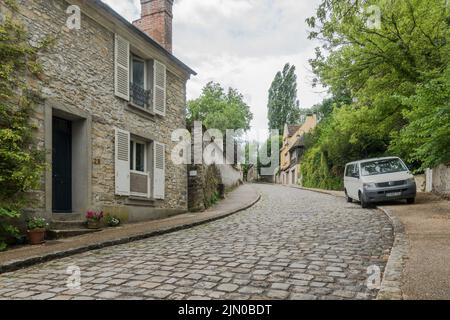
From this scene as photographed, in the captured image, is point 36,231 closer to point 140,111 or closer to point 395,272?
point 140,111

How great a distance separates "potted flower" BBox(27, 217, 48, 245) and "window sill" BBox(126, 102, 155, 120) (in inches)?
190

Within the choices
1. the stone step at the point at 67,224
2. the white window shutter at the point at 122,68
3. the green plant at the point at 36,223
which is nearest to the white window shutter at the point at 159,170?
the white window shutter at the point at 122,68

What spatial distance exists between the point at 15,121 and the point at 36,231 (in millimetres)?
2246

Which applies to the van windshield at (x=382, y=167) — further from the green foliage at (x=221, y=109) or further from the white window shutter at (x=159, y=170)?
the green foliage at (x=221, y=109)

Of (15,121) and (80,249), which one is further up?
(15,121)

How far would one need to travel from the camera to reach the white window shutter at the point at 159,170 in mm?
12383

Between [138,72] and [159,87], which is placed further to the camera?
[159,87]

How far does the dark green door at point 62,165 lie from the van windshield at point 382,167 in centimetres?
999

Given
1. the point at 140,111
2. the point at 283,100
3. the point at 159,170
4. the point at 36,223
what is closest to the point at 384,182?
the point at 159,170

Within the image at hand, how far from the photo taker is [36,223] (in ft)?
24.2

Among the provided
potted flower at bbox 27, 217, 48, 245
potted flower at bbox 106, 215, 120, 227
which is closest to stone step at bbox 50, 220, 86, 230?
potted flower at bbox 27, 217, 48, 245

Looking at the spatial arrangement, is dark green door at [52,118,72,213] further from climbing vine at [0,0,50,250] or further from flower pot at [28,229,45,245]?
flower pot at [28,229,45,245]

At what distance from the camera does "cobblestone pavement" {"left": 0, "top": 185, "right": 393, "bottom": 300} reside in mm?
4047
